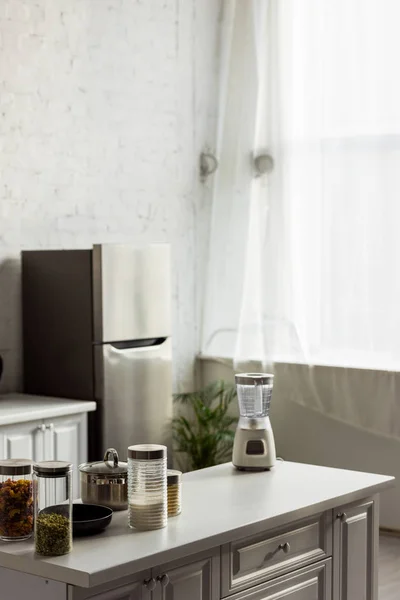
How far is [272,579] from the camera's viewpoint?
9.14 feet

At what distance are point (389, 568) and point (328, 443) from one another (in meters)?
1.15

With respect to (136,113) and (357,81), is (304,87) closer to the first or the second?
(357,81)

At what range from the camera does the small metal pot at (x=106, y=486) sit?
2.70 meters

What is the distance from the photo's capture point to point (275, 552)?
9.19 ft

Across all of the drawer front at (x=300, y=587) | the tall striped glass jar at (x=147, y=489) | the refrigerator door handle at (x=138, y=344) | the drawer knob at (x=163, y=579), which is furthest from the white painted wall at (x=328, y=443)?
the drawer knob at (x=163, y=579)

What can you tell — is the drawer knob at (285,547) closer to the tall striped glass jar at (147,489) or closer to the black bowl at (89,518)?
the tall striped glass jar at (147,489)

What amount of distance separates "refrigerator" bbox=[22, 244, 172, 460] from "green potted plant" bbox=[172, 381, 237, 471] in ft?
1.77

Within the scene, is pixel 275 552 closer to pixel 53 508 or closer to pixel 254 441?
pixel 254 441

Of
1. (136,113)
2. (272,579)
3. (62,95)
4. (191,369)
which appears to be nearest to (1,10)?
(62,95)

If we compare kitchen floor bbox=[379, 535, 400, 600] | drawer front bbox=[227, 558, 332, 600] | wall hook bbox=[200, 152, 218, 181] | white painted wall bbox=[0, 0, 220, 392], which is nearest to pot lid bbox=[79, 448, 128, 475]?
drawer front bbox=[227, 558, 332, 600]

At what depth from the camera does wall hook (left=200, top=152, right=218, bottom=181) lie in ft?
21.3

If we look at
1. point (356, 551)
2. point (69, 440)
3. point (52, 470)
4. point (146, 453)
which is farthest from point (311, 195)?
point (52, 470)

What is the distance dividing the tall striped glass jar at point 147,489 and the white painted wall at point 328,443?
3445 millimetres

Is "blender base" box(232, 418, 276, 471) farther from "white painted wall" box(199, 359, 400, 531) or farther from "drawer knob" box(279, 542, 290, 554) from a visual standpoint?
"white painted wall" box(199, 359, 400, 531)
